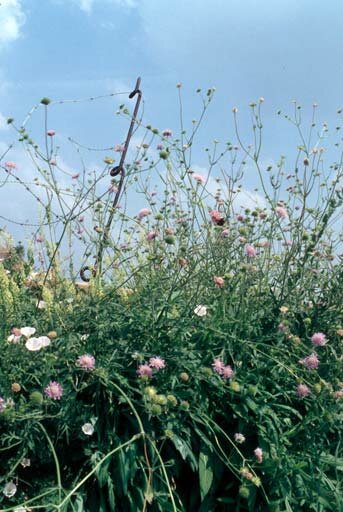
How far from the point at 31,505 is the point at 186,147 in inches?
89.3

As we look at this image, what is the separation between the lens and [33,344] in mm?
2363

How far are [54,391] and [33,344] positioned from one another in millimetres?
242

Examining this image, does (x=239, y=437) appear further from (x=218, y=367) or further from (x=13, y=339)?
(x=13, y=339)

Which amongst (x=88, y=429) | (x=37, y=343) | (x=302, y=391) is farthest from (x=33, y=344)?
(x=302, y=391)

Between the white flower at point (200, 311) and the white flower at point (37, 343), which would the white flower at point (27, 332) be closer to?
the white flower at point (37, 343)

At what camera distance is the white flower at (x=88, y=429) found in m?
2.22

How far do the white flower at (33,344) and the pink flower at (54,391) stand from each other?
0.17m

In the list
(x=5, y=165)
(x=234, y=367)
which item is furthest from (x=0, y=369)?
(x=5, y=165)

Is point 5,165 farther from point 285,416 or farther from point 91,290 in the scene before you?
point 285,416

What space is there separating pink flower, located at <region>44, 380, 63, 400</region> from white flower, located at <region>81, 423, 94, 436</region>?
134 millimetres

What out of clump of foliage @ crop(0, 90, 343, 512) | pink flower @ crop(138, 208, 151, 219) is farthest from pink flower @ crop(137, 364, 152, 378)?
pink flower @ crop(138, 208, 151, 219)

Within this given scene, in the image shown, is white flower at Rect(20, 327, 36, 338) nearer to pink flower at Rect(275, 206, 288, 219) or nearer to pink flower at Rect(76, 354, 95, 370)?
pink flower at Rect(76, 354, 95, 370)

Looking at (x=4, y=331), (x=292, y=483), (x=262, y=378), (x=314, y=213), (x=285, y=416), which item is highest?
(x=314, y=213)

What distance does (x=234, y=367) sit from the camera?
2641 mm
